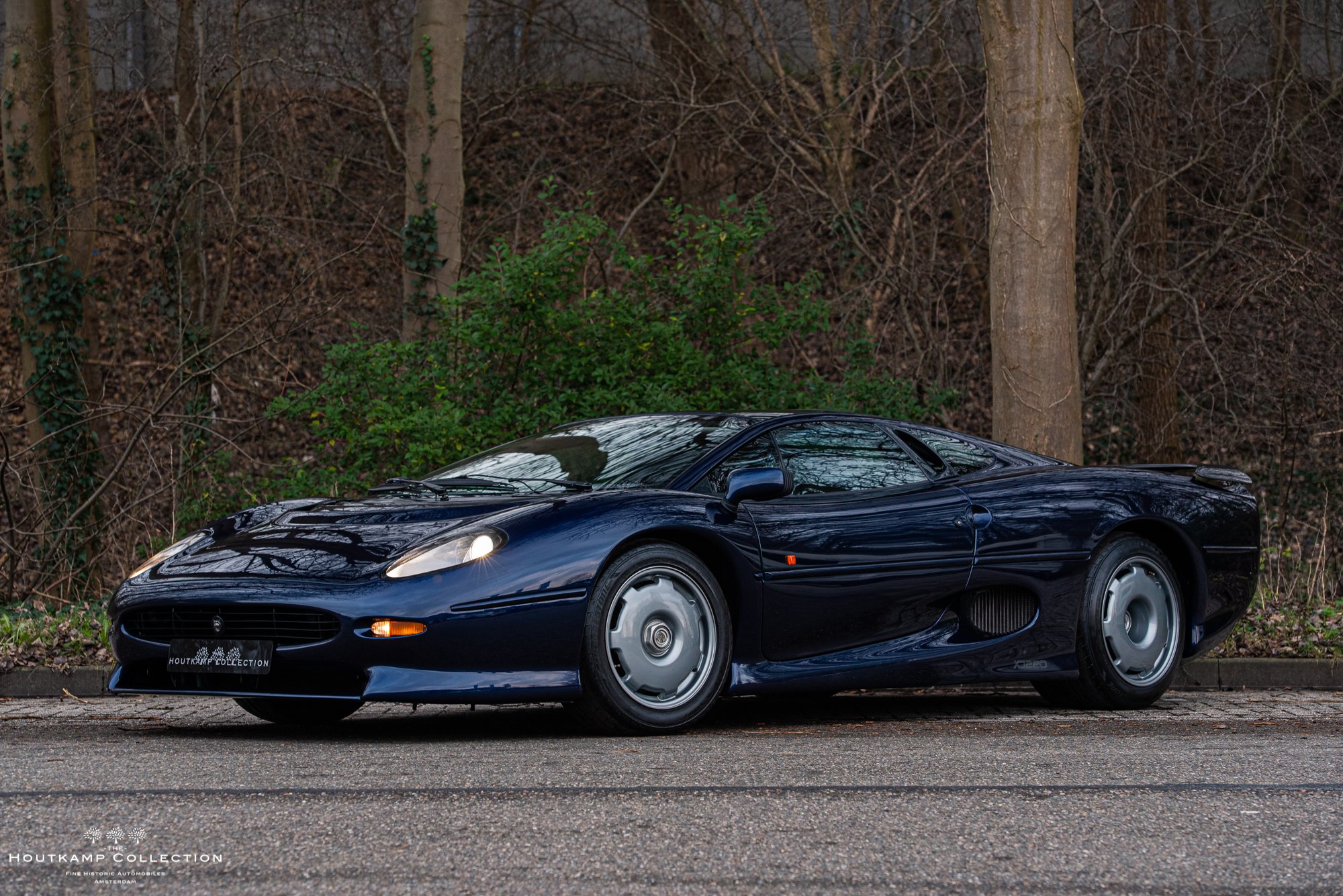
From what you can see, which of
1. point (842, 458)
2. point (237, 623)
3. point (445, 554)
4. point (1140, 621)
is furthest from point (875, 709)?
point (237, 623)

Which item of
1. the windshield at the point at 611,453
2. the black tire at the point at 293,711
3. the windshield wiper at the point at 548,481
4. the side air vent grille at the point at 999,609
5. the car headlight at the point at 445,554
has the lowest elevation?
the black tire at the point at 293,711

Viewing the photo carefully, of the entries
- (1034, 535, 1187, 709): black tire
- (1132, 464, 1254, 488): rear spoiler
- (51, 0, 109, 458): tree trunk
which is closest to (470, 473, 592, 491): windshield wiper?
(1034, 535, 1187, 709): black tire

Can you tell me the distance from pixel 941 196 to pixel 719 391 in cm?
668

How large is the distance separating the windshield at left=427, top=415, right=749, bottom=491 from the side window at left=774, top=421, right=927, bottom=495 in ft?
0.89

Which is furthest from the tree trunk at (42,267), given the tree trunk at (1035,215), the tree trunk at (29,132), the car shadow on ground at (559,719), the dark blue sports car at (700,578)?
the tree trunk at (1035,215)

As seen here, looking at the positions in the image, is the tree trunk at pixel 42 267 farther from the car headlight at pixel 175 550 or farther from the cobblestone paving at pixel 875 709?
the car headlight at pixel 175 550

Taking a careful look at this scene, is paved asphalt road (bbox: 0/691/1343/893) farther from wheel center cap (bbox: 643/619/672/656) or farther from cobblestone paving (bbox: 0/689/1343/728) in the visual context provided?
cobblestone paving (bbox: 0/689/1343/728)

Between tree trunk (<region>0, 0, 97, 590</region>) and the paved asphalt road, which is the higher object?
tree trunk (<region>0, 0, 97, 590</region>)

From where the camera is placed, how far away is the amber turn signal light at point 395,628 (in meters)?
5.36

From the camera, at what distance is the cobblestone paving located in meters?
6.83

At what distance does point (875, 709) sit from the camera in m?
7.17

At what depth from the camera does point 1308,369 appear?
14742 mm

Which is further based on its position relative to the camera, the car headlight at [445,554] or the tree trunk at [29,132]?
the tree trunk at [29,132]

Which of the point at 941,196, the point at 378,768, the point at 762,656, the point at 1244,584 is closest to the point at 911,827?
the point at 378,768
